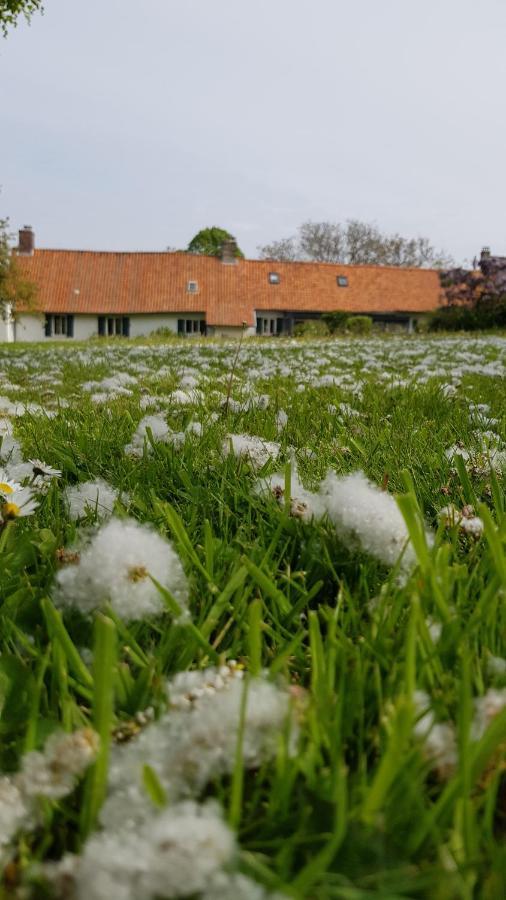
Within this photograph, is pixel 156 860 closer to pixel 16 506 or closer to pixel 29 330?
pixel 16 506

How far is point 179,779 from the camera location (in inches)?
29.7

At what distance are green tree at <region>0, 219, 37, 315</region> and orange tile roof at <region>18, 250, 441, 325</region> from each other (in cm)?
1054

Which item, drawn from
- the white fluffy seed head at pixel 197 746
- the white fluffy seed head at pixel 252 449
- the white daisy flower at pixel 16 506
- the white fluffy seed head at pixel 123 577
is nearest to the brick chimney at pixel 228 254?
the white fluffy seed head at pixel 252 449

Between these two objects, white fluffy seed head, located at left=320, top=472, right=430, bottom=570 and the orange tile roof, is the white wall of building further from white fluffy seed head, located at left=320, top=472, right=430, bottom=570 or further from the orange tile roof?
white fluffy seed head, located at left=320, top=472, right=430, bottom=570

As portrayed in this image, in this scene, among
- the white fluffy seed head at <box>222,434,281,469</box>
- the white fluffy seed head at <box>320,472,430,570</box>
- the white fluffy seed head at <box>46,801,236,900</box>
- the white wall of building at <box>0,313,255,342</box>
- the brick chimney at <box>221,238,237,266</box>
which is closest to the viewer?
the white fluffy seed head at <box>46,801,236,900</box>

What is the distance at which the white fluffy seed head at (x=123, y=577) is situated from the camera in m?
1.12

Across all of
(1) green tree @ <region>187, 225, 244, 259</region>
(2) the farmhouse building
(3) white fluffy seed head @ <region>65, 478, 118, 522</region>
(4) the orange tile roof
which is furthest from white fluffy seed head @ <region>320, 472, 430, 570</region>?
(1) green tree @ <region>187, 225, 244, 259</region>

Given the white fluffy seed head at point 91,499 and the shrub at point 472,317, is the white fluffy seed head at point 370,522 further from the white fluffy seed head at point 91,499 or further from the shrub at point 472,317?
the shrub at point 472,317

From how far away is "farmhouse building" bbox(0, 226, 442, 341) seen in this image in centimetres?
4325

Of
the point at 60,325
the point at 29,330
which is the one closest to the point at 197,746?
the point at 29,330

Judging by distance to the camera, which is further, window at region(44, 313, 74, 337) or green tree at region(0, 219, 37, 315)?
window at region(44, 313, 74, 337)

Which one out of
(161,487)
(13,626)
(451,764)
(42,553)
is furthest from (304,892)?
(161,487)

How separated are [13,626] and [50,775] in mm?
346

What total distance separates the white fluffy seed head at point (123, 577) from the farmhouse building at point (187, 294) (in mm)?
41473
